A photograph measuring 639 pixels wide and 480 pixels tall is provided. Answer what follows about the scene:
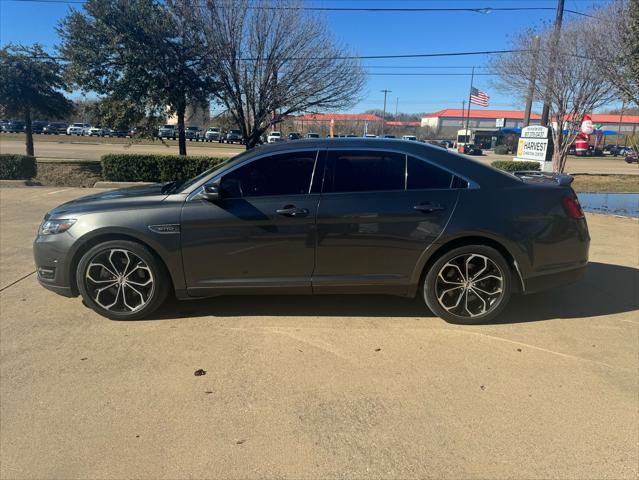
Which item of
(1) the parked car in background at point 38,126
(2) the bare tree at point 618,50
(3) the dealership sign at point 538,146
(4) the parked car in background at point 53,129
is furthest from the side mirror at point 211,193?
(4) the parked car in background at point 53,129

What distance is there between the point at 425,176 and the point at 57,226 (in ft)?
10.9

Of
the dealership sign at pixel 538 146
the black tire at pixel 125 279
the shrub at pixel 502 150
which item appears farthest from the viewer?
the shrub at pixel 502 150

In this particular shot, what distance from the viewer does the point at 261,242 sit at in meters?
4.06

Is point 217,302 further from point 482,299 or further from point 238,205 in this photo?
point 482,299

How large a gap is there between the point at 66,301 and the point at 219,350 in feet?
6.66

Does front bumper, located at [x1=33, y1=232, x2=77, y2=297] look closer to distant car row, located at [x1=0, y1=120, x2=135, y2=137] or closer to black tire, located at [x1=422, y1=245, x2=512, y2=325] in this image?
black tire, located at [x1=422, y1=245, x2=512, y2=325]

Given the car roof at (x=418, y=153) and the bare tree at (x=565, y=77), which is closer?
the car roof at (x=418, y=153)

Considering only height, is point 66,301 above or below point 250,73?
below

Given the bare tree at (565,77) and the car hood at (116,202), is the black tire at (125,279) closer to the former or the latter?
the car hood at (116,202)

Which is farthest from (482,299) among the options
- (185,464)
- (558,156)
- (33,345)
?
(558,156)

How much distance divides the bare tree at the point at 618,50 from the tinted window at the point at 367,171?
48.9 ft

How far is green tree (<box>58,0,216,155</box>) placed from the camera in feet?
46.3

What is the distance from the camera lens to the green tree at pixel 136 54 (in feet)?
46.3

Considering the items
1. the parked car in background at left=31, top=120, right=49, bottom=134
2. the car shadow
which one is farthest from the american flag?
the parked car in background at left=31, top=120, right=49, bottom=134
